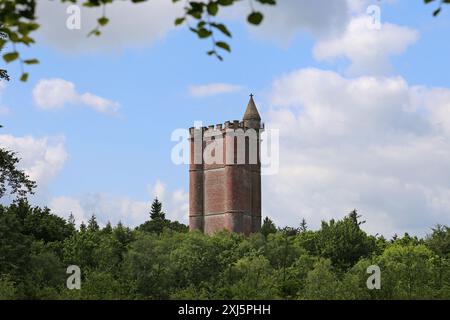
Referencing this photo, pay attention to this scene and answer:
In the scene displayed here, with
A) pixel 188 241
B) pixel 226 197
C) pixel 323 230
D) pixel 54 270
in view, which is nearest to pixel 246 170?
pixel 226 197

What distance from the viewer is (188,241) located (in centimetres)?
6562

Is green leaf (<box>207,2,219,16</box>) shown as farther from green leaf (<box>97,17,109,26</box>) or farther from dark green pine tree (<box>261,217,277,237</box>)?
dark green pine tree (<box>261,217,277,237</box>)

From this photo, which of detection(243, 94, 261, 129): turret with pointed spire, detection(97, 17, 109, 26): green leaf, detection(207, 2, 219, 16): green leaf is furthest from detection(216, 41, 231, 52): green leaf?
detection(243, 94, 261, 129): turret with pointed spire

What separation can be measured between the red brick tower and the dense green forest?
1047 centimetres

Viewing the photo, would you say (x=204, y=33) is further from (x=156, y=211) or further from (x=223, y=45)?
(x=156, y=211)

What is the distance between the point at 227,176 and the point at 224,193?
82.2 inches

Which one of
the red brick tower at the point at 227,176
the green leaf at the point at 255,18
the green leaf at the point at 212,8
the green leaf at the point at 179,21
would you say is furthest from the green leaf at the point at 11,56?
the red brick tower at the point at 227,176

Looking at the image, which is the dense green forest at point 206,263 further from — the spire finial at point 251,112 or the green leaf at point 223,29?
the green leaf at point 223,29

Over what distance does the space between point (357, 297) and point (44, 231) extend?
109 ft

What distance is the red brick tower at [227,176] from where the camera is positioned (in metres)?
89.1

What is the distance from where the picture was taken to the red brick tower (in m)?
89.1

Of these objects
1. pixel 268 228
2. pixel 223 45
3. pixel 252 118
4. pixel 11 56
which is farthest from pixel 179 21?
pixel 268 228
